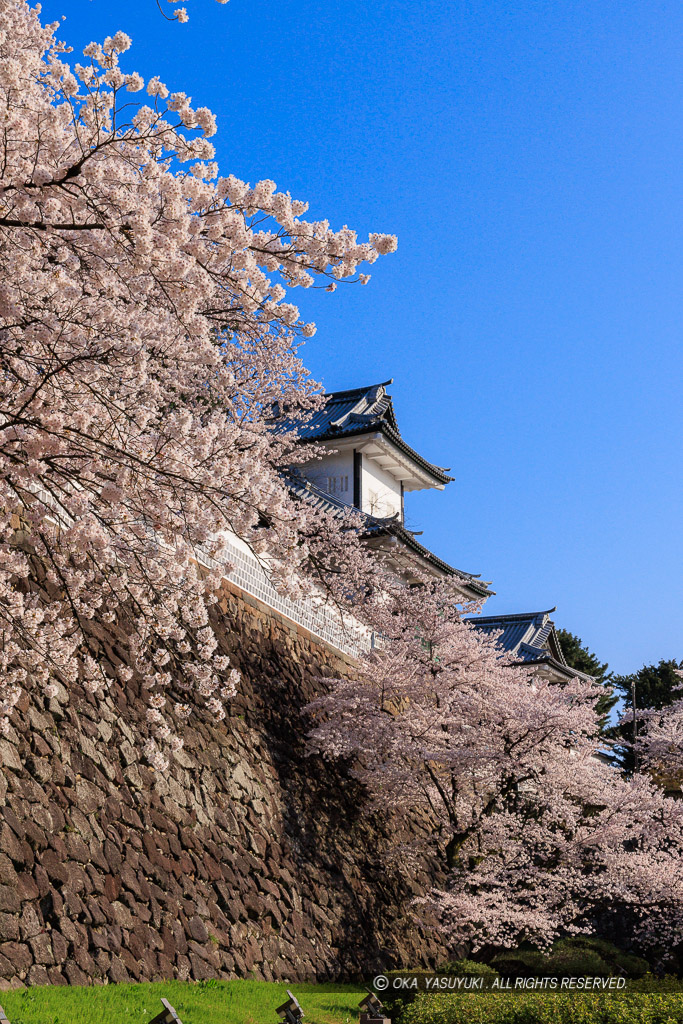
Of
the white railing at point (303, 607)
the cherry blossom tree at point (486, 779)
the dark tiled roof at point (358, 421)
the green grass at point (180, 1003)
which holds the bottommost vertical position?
the green grass at point (180, 1003)

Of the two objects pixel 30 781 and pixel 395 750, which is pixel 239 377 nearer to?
pixel 395 750

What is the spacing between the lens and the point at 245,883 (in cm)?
1066

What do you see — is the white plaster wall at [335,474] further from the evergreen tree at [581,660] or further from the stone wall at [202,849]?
the evergreen tree at [581,660]

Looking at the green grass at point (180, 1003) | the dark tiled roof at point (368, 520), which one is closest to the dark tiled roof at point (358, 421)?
the dark tiled roof at point (368, 520)

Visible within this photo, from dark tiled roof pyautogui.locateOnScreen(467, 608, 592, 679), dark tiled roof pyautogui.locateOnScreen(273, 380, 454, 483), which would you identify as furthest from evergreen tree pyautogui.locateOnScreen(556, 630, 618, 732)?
dark tiled roof pyautogui.locateOnScreen(273, 380, 454, 483)

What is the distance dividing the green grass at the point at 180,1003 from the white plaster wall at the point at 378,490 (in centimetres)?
1449

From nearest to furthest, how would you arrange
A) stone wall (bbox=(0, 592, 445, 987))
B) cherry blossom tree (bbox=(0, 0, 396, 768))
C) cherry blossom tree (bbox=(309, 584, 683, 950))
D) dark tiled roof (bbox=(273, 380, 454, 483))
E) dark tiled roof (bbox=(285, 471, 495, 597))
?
cherry blossom tree (bbox=(0, 0, 396, 768)) < stone wall (bbox=(0, 592, 445, 987)) < cherry blossom tree (bbox=(309, 584, 683, 950)) < dark tiled roof (bbox=(285, 471, 495, 597)) < dark tiled roof (bbox=(273, 380, 454, 483))

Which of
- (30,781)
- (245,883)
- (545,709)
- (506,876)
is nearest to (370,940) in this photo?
(506,876)

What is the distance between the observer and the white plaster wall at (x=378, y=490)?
937 inches

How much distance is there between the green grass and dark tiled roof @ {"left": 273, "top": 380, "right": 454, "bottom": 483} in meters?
14.8

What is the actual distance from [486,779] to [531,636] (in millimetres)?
23454

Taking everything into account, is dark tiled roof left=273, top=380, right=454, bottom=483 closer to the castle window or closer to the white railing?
the castle window

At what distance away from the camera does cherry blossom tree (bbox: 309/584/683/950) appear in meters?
13.6

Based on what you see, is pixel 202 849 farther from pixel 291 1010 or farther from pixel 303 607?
pixel 303 607
